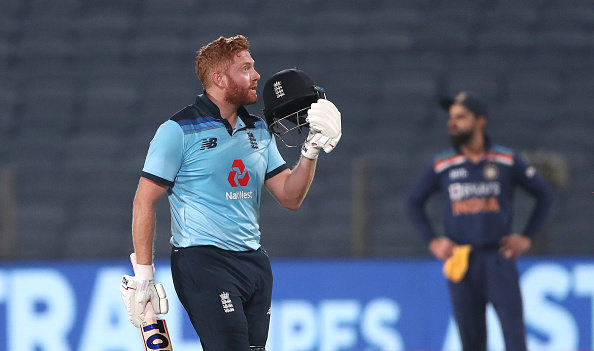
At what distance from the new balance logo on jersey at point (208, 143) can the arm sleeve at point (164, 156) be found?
10cm

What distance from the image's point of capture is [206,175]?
420cm

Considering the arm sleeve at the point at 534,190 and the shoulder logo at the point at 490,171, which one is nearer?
the shoulder logo at the point at 490,171

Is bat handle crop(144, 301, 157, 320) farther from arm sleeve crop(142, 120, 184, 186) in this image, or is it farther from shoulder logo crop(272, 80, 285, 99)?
shoulder logo crop(272, 80, 285, 99)

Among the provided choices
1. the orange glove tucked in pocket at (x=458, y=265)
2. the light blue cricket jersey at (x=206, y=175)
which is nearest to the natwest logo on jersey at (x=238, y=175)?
the light blue cricket jersey at (x=206, y=175)

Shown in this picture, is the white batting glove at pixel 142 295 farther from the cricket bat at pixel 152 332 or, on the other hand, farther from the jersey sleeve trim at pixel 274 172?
the jersey sleeve trim at pixel 274 172

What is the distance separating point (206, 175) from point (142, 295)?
0.58 metres

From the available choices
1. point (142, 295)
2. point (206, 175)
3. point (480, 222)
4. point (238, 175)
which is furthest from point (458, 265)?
point (142, 295)

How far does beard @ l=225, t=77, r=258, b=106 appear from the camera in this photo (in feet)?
14.0

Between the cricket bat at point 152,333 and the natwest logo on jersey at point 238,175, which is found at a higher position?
the natwest logo on jersey at point 238,175

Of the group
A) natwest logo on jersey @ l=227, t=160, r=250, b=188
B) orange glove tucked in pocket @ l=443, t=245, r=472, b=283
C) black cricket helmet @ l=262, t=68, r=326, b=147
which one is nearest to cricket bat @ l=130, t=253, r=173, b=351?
natwest logo on jersey @ l=227, t=160, r=250, b=188

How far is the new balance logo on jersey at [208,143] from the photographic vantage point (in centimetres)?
420

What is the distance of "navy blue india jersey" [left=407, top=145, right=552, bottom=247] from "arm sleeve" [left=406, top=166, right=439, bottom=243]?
0.01 metres

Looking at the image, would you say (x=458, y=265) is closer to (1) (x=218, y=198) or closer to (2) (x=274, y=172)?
(2) (x=274, y=172)

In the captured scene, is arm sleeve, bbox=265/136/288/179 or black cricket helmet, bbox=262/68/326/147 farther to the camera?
arm sleeve, bbox=265/136/288/179
